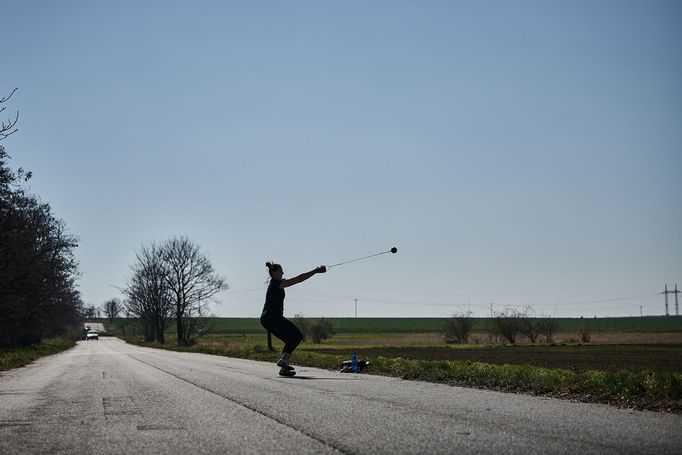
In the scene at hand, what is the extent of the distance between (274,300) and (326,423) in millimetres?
7852

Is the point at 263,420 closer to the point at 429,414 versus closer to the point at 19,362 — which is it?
the point at 429,414

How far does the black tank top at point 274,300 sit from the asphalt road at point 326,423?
12.1 ft

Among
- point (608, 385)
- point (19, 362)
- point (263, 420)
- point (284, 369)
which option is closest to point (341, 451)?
point (263, 420)

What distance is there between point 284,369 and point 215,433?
8355 mm

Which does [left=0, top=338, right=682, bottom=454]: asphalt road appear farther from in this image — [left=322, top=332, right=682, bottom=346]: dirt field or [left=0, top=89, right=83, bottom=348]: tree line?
[left=322, top=332, right=682, bottom=346]: dirt field

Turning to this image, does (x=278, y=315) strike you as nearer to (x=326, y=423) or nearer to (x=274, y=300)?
(x=274, y=300)

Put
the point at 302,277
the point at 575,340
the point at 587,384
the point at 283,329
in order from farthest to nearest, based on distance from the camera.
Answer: the point at 575,340 → the point at 283,329 → the point at 302,277 → the point at 587,384

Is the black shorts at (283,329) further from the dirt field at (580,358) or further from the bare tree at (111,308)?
the bare tree at (111,308)

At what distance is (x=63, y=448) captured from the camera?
554 centimetres

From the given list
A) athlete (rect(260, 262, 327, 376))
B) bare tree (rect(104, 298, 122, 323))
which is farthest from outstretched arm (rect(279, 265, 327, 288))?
bare tree (rect(104, 298, 122, 323))

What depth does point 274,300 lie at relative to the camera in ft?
47.0

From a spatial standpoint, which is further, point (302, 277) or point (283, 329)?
point (283, 329)

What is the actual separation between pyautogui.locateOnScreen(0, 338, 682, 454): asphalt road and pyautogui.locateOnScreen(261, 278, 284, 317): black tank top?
12.1 feet

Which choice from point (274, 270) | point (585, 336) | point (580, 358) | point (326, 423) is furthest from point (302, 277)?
point (585, 336)
